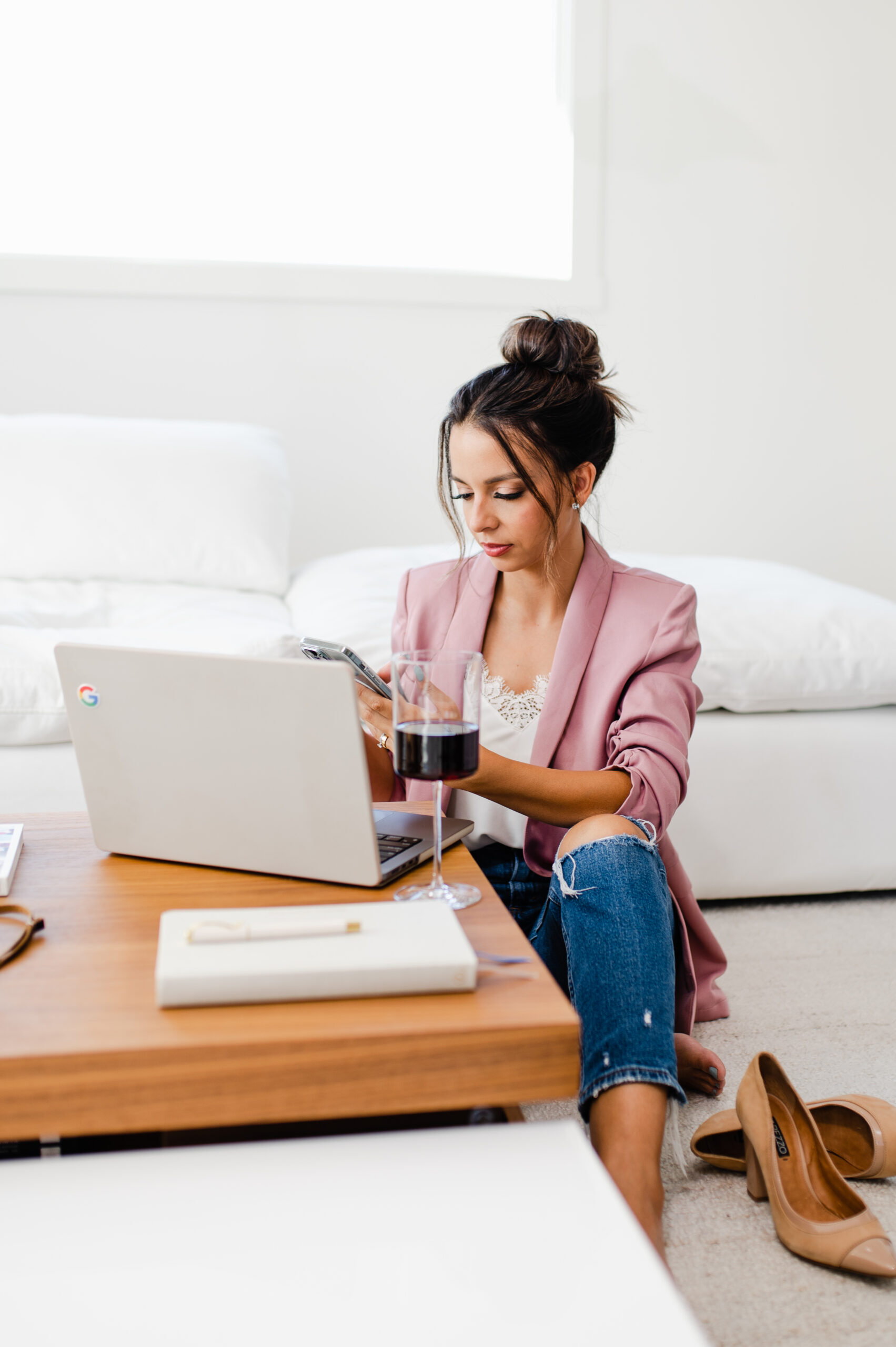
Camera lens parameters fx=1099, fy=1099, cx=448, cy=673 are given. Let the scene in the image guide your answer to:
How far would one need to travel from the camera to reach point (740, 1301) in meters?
1.00

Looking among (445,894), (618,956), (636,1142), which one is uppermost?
(445,894)

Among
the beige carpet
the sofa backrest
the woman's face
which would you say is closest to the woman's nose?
the woman's face

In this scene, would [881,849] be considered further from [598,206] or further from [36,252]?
[36,252]

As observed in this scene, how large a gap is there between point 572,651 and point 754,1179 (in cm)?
60

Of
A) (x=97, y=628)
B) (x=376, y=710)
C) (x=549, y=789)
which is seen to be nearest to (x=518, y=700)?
(x=549, y=789)

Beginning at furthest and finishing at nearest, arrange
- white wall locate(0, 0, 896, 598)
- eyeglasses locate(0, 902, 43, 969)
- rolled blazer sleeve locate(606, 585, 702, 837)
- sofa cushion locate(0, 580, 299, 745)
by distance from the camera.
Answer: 1. white wall locate(0, 0, 896, 598)
2. sofa cushion locate(0, 580, 299, 745)
3. rolled blazer sleeve locate(606, 585, 702, 837)
4. eyeglasses locate(0, 902, 43, 969)

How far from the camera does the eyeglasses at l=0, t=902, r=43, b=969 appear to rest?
2.66 feet

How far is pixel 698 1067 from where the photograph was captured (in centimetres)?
130

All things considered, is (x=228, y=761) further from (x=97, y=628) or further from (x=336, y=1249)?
(x=97, y=628)

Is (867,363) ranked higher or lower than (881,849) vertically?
higher

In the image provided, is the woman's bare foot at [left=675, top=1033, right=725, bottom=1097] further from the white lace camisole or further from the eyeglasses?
the eyeglasses

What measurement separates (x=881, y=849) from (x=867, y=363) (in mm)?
1898

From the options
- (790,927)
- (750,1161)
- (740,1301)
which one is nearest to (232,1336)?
(740,1301)

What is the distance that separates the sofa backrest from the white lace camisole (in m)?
1.12
